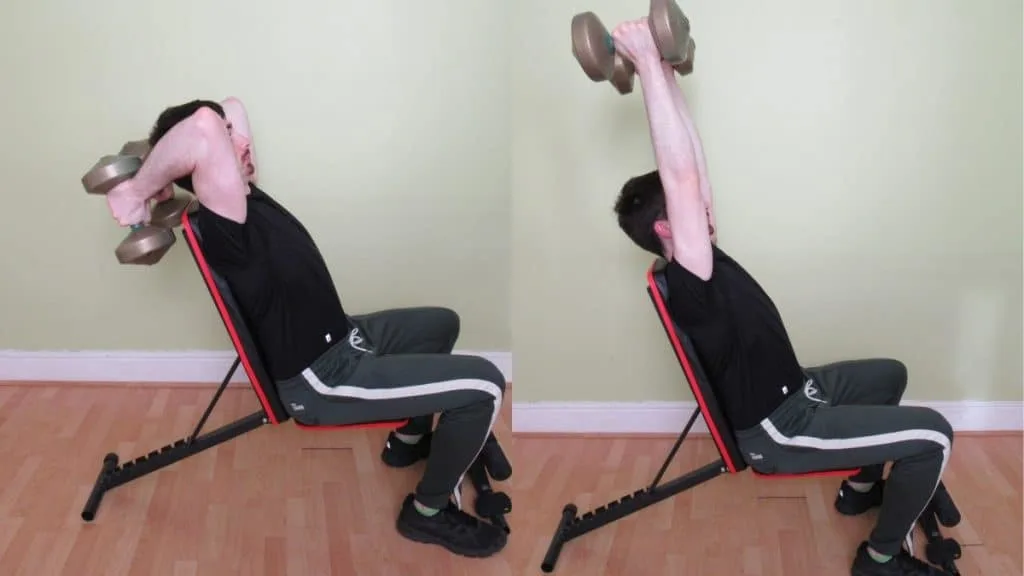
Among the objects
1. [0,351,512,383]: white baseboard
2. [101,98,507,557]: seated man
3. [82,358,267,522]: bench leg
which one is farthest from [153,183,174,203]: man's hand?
[0,351,512,383]: white baseboard

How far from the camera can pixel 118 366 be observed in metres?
2.75

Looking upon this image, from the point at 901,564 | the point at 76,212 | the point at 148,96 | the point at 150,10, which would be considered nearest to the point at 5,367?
A: the point at 76,212

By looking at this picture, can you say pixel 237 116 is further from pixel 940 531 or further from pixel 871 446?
pixel 940 531

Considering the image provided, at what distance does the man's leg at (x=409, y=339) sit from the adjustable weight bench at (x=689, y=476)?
0.45 metres

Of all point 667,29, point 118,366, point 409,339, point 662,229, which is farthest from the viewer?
point 118,366

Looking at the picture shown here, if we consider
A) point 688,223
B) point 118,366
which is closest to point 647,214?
point 688,223

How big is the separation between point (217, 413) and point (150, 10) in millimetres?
1109

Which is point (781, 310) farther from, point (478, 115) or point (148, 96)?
point (148, 96)

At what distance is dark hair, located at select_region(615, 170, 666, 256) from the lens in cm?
182

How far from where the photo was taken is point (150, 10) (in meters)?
2.37

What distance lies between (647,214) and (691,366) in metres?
0.31

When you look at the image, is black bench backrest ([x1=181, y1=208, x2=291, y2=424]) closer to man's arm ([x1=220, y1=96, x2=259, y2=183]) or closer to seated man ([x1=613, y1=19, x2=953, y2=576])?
man's arm ([x1=220, y1=96, x2=259, y2=183])

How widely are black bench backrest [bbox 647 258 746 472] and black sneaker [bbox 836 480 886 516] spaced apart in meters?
0.46

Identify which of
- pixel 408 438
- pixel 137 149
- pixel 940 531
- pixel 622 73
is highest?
pixel 622 73
